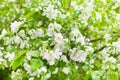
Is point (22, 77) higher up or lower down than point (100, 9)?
lower down

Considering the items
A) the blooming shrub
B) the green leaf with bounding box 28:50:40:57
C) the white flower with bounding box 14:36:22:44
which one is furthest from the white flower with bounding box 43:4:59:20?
the green leaf with bounding box 28:50:40:57

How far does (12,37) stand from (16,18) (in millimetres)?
1194

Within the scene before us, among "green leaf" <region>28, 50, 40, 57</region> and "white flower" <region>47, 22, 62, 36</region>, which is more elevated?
"white flower" <region>47, 22, 62, 36</region>

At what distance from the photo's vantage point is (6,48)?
2.71 m

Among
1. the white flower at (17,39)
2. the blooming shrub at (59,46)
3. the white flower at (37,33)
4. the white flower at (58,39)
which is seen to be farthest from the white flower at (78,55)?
the white flower at (17,39)

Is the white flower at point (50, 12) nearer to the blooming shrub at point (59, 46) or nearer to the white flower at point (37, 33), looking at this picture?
the blooming shrub at point (59, 46)

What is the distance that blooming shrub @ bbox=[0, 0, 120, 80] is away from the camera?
2242mm

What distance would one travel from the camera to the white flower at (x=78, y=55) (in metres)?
2.36

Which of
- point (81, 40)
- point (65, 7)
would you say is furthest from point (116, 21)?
point (81, 40)

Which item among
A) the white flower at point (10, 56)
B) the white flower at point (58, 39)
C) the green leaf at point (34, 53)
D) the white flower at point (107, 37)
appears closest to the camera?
the green leaf at point (34, 53)

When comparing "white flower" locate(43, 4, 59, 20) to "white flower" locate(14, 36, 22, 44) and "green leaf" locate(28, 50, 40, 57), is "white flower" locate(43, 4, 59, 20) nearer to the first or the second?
"white flower" locate(14, 36, 22, 44)

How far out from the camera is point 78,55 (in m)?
2.37

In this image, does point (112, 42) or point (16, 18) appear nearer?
point (112, 42)

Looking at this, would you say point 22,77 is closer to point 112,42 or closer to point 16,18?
point 112,42
